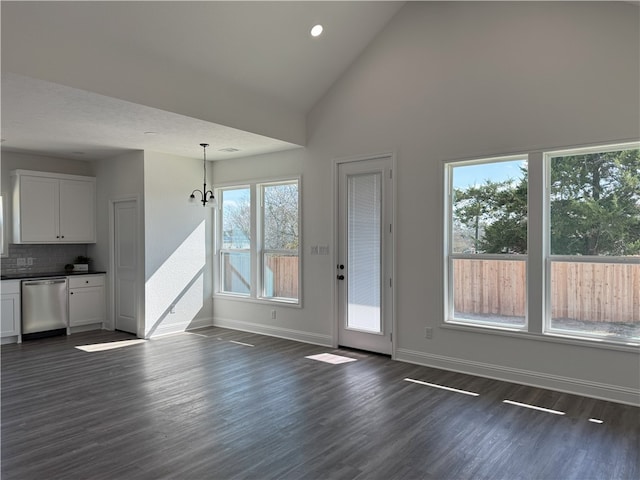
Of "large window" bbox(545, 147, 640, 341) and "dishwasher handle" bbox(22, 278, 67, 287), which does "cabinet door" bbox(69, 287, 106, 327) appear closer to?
"dishwasher handle" bbox(22, 278, 67, 287)

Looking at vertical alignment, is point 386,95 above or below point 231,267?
above

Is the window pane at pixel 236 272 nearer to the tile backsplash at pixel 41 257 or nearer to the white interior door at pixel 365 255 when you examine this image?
the white interior door at pixel 365 255

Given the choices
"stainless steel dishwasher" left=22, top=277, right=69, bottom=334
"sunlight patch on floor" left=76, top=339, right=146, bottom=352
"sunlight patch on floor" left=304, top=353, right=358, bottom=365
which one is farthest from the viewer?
"stainless steel dishwasher" left=22, top=277, right=69, bottom=334

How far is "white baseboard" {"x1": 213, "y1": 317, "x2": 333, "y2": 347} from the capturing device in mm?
5875

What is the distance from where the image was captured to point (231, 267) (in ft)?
23.3

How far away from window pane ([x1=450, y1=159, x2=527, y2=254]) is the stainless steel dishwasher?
5.58m

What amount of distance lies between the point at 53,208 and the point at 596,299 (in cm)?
724

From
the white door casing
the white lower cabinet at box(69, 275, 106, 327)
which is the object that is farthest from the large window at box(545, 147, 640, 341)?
the white lower cabinet at box(69, 275, 106, 327)

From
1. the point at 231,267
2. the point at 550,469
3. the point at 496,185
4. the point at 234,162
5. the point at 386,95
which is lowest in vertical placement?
the point at 550,469

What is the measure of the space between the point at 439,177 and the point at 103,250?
5370 millimetres

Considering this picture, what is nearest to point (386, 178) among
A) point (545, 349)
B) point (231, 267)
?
point (545, 349)

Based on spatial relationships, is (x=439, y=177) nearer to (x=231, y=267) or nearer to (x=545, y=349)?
(x=545, y=349)

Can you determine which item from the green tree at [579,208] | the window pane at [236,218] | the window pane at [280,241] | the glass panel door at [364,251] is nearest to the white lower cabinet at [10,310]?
the window pane at [236,218]

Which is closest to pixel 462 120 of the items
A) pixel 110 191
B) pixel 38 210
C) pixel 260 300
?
pixel 260 300
